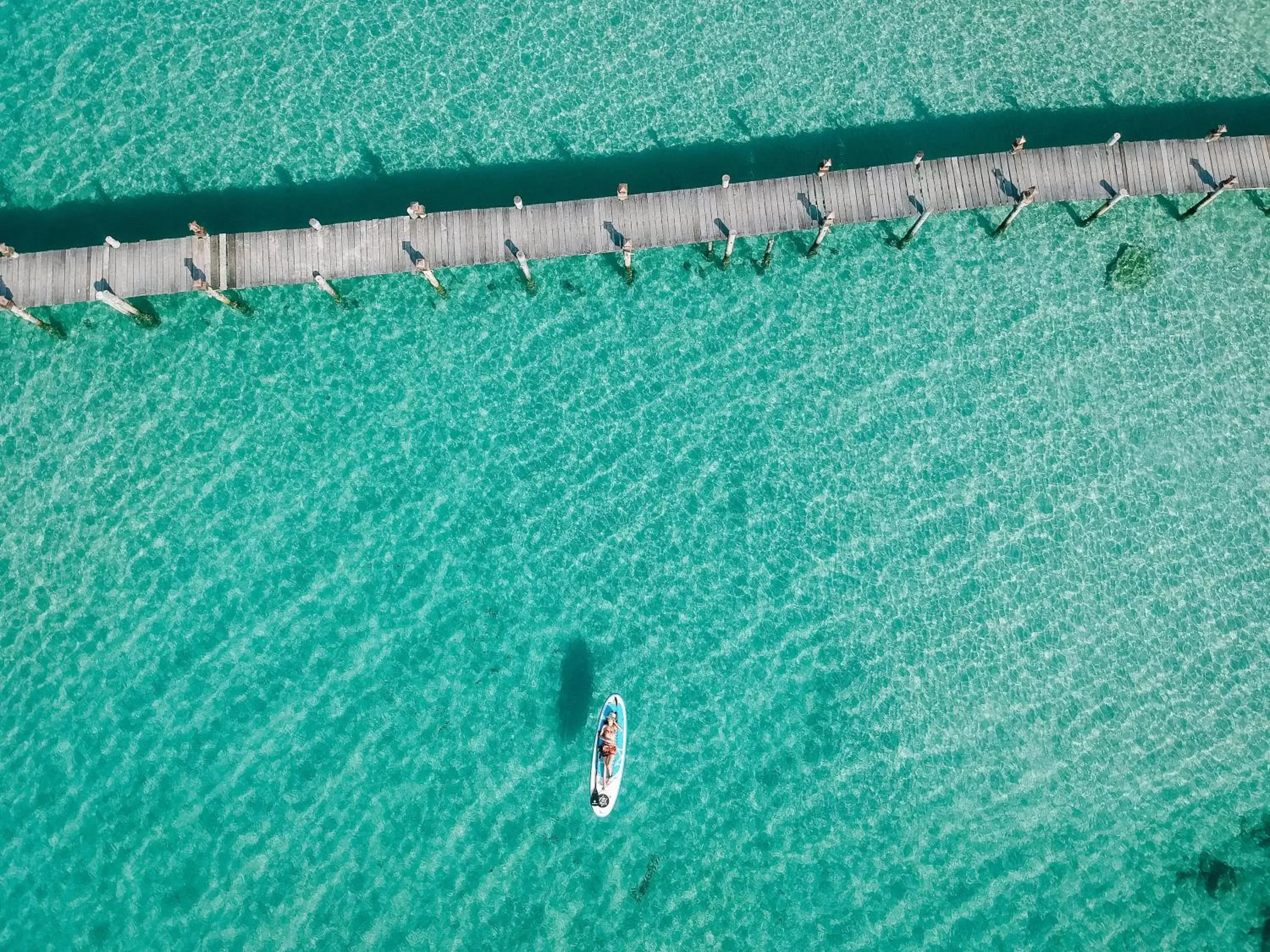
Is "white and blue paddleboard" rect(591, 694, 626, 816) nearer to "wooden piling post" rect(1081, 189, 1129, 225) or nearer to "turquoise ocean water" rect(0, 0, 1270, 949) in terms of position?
"turquoise ocean water" rect(0, 0, 1270, 949)

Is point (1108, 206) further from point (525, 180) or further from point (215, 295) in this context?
point (215, 295)

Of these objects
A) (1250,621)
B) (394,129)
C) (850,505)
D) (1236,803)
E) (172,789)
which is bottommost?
(1236,803)

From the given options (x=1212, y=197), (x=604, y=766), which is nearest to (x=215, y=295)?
(x=604, y=766)

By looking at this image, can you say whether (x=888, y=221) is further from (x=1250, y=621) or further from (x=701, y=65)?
(x=1250, y=621)

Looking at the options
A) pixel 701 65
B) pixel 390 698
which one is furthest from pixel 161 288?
pixel 701 65

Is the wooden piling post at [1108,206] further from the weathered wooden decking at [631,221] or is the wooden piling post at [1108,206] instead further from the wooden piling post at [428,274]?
the wooden piling post at [428,274]

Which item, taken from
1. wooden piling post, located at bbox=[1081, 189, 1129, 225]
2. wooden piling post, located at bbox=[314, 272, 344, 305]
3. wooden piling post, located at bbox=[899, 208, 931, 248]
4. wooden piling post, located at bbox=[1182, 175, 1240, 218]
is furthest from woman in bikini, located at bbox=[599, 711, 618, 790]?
wooden piling post, located at bbox=[1182, 175, 1240, 218]

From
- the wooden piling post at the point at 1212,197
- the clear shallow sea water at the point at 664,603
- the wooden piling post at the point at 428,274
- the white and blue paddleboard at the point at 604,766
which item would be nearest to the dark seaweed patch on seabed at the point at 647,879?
the clear shallow sea water at the point at 664,603
